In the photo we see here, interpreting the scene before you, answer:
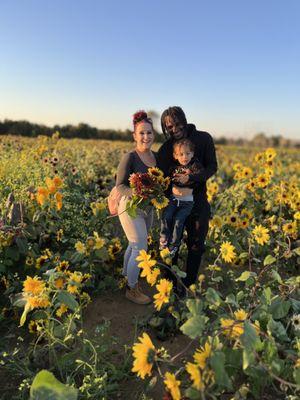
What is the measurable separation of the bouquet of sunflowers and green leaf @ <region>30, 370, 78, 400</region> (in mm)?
1234

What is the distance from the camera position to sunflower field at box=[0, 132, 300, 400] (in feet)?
6.39

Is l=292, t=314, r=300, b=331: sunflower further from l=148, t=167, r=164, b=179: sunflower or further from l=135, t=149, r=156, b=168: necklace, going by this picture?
l=135, t=149, r=156, b=168: necklace

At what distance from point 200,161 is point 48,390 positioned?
185cm

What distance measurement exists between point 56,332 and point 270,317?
4.02 ft

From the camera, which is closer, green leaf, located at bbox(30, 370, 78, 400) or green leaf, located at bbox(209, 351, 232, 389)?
green leaf, located at bbox(209, 351, 232, 389)

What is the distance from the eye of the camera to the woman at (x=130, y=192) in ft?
10.3

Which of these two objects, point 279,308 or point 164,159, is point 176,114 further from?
point 279,308

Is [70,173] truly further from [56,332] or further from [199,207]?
[56,332]

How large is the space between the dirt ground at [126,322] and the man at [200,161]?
1.57 ft

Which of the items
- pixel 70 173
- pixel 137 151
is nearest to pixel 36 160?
pixel 70 173

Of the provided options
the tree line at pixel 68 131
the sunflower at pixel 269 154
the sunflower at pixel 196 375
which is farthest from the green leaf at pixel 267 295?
the tree line at pixel 68 131

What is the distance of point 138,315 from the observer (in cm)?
319

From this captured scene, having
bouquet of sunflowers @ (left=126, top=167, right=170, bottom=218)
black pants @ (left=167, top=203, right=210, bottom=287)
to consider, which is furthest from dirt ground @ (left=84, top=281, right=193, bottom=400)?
bouquet of sunflowers @ (left=126, top=167, right=170, bottom=218)

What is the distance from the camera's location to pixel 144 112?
10.4 feet
